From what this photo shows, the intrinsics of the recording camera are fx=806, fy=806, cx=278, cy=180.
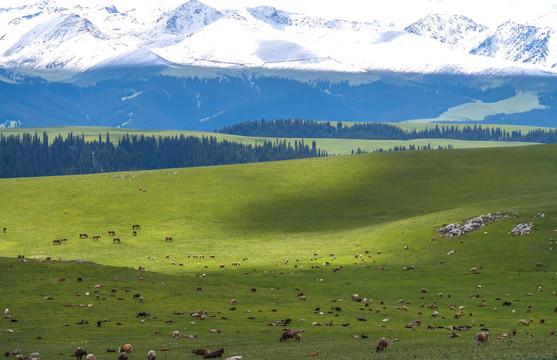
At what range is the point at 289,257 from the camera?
84938 mm

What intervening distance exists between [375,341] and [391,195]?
288ft

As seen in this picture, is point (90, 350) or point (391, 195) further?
point (391, 195)

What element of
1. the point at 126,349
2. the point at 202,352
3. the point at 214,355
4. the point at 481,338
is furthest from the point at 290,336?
the point at 481,338

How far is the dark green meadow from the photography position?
40.9 metres

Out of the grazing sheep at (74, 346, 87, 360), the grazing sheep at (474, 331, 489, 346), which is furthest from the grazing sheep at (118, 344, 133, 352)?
the grazing sheep at (474, 331, 489, 346)

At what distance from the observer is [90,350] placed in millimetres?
36156

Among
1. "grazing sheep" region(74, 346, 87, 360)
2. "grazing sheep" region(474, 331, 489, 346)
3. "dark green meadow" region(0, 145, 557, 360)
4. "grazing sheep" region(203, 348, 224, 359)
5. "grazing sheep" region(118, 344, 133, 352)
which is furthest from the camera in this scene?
"dark green meadow" region(0, 145, 557, 360)

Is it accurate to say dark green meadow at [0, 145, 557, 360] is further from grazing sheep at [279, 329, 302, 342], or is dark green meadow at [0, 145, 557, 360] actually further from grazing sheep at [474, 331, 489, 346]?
grazing sheep at [474, 331, 489, 346]

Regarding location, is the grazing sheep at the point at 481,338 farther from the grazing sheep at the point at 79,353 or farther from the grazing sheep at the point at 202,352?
the grazing sheep at the point at 79,353

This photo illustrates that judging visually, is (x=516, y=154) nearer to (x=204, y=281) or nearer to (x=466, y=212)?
(x=466, y=212)

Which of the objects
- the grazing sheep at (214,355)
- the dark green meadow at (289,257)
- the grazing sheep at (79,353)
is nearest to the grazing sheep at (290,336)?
the dark green meadow at (289,257)

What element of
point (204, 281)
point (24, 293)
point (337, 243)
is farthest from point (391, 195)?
point (24, 293)

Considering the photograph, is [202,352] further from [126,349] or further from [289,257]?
[289,257]

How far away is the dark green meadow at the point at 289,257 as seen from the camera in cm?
4091
